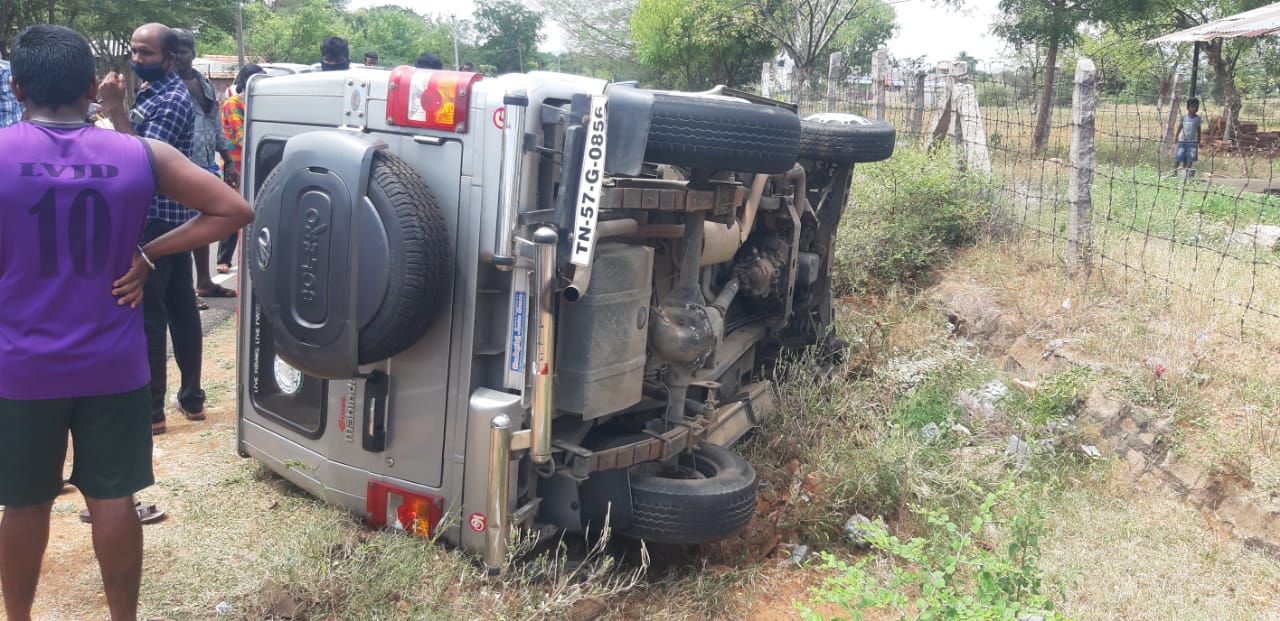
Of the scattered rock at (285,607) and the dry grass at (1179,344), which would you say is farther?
the dry grass at (1179,344)

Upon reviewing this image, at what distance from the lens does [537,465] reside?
3164mm

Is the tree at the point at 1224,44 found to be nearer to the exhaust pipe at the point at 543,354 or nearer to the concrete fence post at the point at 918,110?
the concrete fence post at the point at 918,110

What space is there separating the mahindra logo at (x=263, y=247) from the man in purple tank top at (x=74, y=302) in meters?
0.23

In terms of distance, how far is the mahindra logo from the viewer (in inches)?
116

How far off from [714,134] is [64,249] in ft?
6.27

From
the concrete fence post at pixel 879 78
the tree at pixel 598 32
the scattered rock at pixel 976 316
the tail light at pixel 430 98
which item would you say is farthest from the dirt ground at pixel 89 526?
the tree at pixel 598 32

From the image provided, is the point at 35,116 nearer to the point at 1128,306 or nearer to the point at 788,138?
the point at 788,138

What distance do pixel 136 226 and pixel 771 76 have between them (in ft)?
58.2

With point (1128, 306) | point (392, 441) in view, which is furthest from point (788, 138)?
point (1128, 306)

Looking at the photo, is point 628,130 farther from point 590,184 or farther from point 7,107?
point 7,107

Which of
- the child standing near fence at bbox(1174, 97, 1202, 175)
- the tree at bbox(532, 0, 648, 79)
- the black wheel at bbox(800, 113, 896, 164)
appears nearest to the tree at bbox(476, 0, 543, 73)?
→ the tree at bbox(532, 0, 648, 79)

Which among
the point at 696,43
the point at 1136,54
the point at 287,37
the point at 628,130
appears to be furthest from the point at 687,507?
the point at 287,37

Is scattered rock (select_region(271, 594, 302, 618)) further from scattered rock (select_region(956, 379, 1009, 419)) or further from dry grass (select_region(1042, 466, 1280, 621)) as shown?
scattered rock (select_region(956, 379, 1009, 419))

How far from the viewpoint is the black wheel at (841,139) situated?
5227 mm
